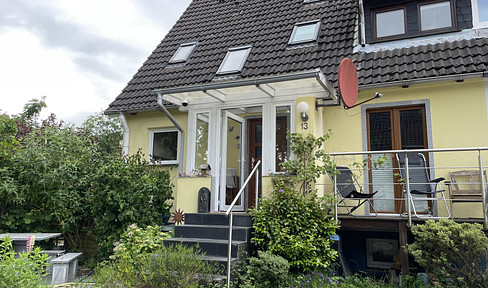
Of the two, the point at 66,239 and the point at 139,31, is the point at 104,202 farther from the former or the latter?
the point at 139,31

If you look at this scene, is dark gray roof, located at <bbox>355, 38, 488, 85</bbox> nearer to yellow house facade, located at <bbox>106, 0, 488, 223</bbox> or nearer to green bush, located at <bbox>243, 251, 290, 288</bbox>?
yellow house facade, located at <bbox>106, 0, 488, 223</bbox>

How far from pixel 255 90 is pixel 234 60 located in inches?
94.8

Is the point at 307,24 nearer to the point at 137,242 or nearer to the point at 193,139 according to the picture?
the point at 193,139

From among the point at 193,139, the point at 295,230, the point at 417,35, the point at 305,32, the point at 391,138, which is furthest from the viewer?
the point at 305,32

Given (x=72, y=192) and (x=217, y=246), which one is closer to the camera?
(x=217, y=246)

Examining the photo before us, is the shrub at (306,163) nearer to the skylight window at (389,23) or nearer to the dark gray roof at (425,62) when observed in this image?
the dark gray roof at (425,62)

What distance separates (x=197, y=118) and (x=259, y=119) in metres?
1.37

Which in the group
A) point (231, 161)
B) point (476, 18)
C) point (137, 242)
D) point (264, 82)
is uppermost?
point (476, 18)

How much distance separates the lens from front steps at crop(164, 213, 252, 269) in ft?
19.1

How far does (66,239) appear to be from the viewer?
8.40 metres

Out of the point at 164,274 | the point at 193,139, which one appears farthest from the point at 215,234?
the point at 193,139

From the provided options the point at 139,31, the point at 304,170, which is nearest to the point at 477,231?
the point at 304,170

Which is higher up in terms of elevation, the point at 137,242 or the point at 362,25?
the point at 362,25

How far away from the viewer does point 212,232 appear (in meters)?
6.44
